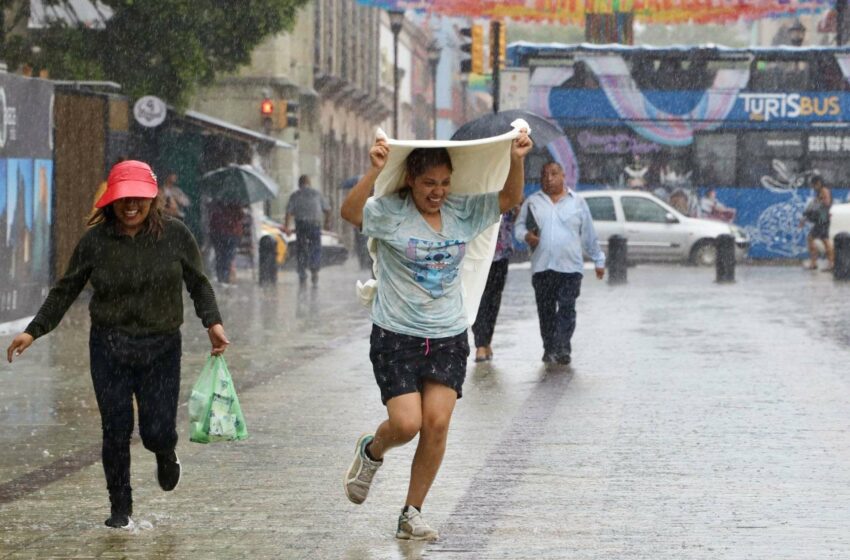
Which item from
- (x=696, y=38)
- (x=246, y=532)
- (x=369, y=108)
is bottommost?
(x=246, y=532)

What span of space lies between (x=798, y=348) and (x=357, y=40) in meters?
43.8

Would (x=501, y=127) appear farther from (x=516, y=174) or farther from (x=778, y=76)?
(x=778, y=76)

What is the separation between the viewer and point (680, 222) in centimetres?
3284

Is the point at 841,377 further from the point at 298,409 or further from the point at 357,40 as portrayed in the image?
the point at 357,40

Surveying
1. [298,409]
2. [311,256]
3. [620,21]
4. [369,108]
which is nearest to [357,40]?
[369,108]

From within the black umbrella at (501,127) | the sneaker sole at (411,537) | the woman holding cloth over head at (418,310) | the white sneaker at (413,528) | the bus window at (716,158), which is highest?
the bus window at (716,158)

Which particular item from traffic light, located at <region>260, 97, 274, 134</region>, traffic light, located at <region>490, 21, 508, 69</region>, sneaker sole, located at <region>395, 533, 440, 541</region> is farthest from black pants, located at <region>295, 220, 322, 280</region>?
sneaker sole, located at <region>395, 533, 440, 541</region>

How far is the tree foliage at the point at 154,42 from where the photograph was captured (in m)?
24.1

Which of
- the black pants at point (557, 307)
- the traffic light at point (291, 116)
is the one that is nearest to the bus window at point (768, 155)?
the traffic light at point (291, 116)

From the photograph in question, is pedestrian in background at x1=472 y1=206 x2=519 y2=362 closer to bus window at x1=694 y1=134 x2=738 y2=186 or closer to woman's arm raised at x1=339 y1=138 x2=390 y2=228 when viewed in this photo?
woman's arm raised at x1=339 y1=138 x2=390 y2=228

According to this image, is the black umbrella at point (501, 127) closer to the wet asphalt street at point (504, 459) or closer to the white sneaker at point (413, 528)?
the wet asphalt street at point (504, 459)

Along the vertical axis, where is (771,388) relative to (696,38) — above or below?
below

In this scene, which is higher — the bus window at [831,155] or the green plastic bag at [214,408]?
the bus window at [831,155]

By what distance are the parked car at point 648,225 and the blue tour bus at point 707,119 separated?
1936 millimetres
